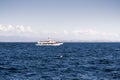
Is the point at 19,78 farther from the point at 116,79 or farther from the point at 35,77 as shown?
the point at 116,79

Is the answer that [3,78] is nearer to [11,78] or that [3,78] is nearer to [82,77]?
[11,78]

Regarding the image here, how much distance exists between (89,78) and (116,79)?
14.9 ft

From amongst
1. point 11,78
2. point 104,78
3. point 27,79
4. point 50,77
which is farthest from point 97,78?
point 11,78

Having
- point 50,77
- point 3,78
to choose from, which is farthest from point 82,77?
point 3,78

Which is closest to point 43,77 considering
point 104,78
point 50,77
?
point 50,77

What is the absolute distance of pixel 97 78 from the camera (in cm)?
4331

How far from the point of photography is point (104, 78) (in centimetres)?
4331

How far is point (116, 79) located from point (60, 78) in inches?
373

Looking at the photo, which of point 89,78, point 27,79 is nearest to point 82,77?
point 89,78

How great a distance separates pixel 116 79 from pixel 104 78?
2105 millimetres

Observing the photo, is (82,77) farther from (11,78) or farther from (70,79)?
(11,78)

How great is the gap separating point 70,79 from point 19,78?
8755mm

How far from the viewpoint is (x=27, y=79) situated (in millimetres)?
42062

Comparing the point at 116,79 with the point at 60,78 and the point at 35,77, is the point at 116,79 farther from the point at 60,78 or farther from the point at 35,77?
the point at 35,77
